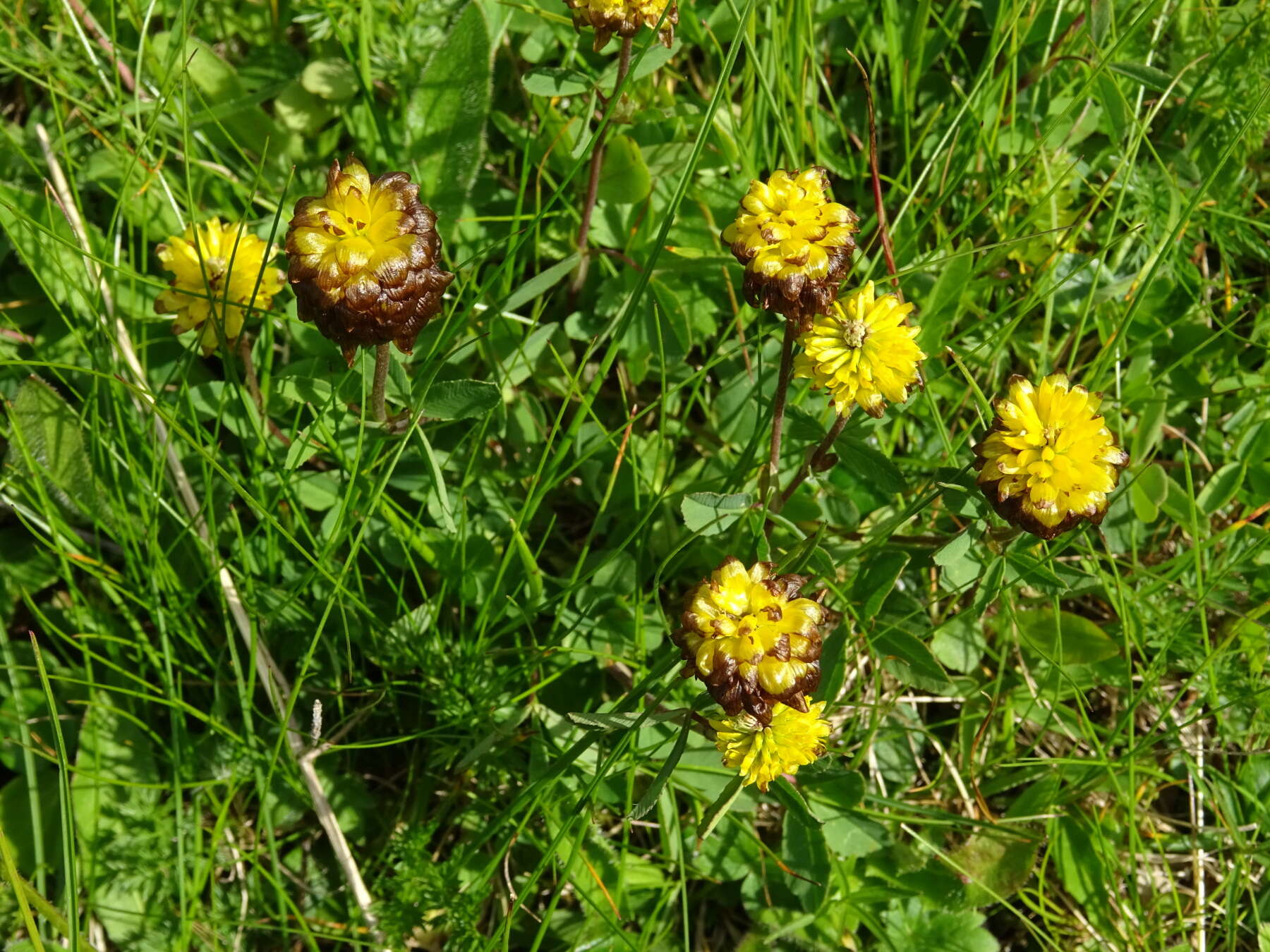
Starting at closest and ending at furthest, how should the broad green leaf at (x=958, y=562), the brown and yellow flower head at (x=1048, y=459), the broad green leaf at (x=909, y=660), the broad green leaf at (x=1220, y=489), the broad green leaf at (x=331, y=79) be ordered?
the brown and yellow flower head at (x=1048, y=459), the broad green leaf at (x=958, y=562), the broad green leaf at (x=909, y=660), the broad green leaf at (x=1220, y=489), the broad green leaf at (x=331, y=79)

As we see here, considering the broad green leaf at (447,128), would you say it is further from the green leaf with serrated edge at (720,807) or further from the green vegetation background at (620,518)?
the green leaf with serrated edge at (720,807)

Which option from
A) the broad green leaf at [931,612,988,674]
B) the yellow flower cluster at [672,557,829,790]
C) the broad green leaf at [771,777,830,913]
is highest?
the yellow flower cluster at [672,557,829,790]

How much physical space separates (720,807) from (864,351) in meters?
0.89

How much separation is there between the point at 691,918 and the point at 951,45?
239 centimetres

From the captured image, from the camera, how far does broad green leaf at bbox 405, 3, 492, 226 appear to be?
8.72ft

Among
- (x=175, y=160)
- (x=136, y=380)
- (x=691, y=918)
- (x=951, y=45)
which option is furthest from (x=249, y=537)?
(x=951, y=45)

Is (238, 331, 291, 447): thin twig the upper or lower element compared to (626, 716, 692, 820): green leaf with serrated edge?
upper

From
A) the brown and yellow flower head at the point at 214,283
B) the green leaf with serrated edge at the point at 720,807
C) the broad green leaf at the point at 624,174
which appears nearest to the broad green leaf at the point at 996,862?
the green leaf with serrated edge at the point at 720,807

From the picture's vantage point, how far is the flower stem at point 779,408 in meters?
1.94

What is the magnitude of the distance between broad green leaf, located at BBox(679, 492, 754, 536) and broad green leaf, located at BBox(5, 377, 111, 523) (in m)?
1.41

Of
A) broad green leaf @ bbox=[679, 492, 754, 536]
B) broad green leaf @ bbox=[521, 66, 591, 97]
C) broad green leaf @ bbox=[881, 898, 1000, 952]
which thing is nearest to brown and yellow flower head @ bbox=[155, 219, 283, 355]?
broad green leaf @ bbox=[521, 66, 591, 97]

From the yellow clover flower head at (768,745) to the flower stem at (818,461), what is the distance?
50cm

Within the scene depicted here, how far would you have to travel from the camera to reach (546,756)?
7.70 feet

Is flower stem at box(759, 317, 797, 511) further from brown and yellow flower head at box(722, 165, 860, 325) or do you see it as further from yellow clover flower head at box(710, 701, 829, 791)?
yellow clover flower head at box(710, 701, 829, 791)
